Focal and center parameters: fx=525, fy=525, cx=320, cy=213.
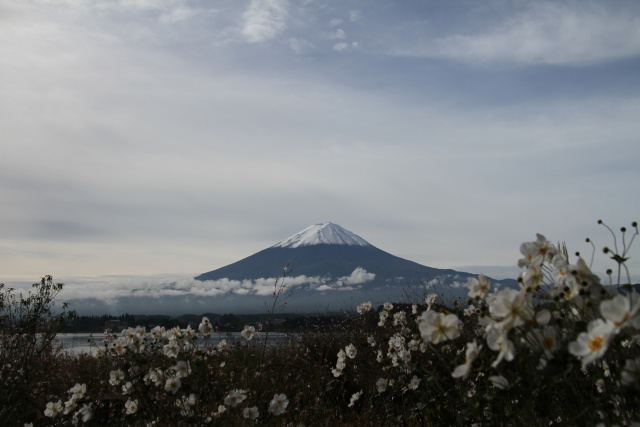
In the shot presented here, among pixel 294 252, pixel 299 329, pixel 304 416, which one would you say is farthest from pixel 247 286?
pixel 304 416

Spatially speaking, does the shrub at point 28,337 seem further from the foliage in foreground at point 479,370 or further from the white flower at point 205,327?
the white flower at point 205,327

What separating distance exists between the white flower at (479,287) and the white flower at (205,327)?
191cm

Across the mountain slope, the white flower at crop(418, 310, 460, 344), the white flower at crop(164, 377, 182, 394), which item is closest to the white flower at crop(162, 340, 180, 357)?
the white flower at crop(164, 377, 182, 394)

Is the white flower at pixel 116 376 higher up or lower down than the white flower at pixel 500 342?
lower down

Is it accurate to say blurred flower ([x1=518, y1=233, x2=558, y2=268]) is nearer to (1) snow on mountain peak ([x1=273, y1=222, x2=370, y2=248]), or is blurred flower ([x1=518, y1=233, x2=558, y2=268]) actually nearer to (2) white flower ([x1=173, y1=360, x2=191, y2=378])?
(2) white flower ([x1=173, y1=360, x2=191, y2=378])

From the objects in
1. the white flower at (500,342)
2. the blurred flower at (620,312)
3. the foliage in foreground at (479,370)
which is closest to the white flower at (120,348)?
the foliage in foreground at (479,370)

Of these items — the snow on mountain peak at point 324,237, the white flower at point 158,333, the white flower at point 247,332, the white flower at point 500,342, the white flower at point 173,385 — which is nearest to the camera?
the white flower at point 500,342

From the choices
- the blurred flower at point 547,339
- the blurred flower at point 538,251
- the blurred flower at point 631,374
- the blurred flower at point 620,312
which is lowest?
the blurred flower at point 631,374

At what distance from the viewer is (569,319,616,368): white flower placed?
1.61 metres

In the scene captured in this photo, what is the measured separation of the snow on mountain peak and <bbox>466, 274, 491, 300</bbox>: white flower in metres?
109

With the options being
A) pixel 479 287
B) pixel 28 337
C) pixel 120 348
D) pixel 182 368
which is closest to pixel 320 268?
pixel 28 337

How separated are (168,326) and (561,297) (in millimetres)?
2831

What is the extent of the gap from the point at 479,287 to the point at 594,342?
0.75m

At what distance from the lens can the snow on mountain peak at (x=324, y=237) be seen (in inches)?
4459
